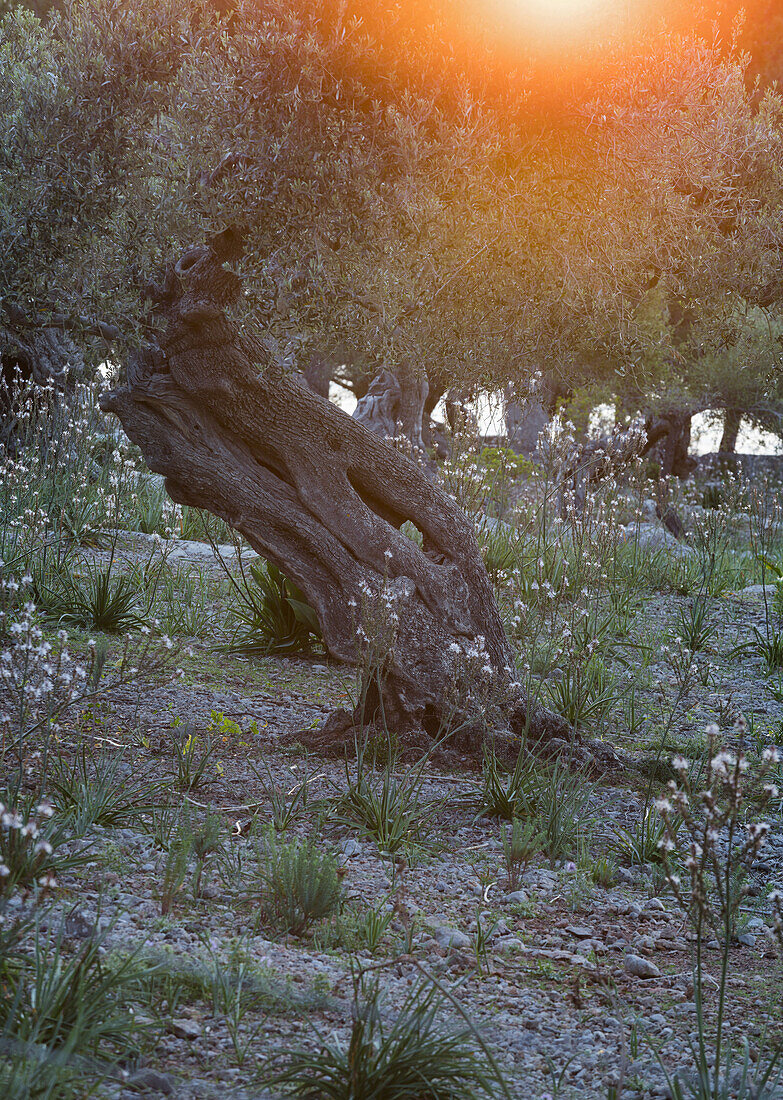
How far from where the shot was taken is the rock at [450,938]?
3.53 metres

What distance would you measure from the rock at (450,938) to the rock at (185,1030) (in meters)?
1.06

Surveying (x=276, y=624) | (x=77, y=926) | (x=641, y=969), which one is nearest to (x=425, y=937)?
(x=641, y=969)

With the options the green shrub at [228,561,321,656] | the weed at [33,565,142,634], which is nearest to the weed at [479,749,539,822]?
the green shrub at [228,561,321,656]

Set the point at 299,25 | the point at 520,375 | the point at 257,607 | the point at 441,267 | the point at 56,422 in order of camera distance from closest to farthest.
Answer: the point at 299,25 < the point at 441,267 < the point at 520,375 < the point at 257,607 < the point at 56,422

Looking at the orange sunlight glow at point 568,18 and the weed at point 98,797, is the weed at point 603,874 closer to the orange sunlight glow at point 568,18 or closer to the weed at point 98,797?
the weed at point 98,797

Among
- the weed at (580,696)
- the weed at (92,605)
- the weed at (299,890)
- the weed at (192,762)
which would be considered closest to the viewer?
the weed at (299,890)

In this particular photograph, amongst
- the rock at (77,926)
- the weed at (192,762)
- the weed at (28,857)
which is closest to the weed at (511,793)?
the weed at (192,762)

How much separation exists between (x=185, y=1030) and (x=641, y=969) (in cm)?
166

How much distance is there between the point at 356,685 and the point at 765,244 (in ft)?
12.2

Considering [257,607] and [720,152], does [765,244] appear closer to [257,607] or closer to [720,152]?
[720,152]

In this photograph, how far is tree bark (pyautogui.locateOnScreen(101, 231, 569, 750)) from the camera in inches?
227

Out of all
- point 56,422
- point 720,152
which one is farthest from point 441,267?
point 56,422

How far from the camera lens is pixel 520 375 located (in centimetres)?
650

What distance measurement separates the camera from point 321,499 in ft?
20.2
